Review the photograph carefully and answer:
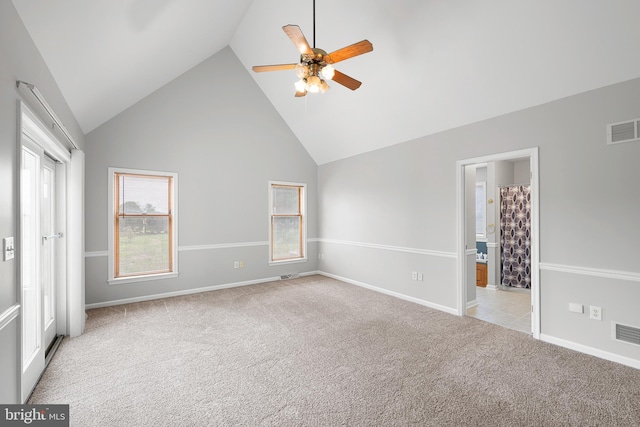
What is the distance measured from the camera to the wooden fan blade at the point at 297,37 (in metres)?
2.35

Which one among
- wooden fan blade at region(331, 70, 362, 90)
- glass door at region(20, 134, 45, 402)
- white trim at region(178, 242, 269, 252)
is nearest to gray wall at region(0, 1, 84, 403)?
glass door at region(20, 134, 45, 402)

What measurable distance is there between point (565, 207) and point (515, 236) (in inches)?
109

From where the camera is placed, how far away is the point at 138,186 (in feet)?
15.3

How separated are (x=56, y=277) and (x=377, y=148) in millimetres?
4801

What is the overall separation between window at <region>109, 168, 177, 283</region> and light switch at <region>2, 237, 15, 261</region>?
2.94 m

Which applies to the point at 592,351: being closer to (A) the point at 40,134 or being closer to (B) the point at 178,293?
(A) the point at 40,134

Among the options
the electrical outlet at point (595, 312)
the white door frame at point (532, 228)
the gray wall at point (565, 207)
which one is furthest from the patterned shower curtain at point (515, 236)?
the electrical outlet at point (595, 312)

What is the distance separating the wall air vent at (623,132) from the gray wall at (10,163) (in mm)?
4573

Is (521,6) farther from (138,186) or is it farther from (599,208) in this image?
(138,186)

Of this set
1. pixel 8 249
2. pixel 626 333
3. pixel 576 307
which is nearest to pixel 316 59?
pixel 8 249

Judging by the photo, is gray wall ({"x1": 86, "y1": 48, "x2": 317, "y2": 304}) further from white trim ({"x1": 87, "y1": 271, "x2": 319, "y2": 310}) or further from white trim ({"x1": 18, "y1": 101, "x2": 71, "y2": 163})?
white trim ({"x1": 18, "y1": 101, "x2": 71, "y2": 163})

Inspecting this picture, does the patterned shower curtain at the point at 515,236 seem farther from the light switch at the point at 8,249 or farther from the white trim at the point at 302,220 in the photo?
the light switch at the point at 8,249

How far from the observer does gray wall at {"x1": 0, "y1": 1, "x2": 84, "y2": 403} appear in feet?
5.12

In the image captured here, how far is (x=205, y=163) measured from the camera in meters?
5.14
